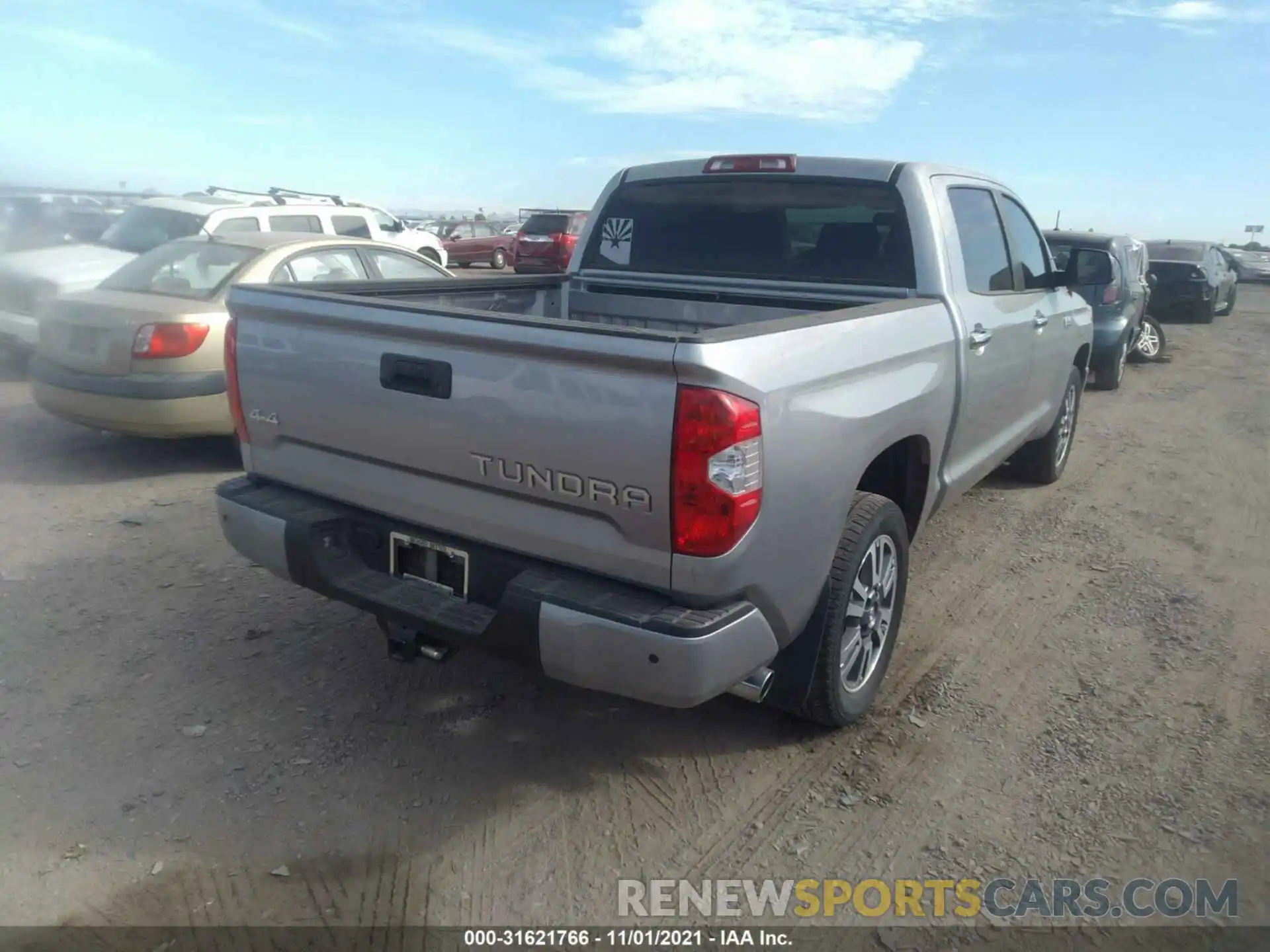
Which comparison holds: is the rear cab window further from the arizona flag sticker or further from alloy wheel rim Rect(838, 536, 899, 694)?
alloy wheel rim Rect(838, 536, 899, 694)

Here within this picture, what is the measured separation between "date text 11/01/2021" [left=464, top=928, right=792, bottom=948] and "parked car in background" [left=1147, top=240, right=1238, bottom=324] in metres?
18.0

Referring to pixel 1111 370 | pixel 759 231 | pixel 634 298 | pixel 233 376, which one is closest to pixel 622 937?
pixel 233 376

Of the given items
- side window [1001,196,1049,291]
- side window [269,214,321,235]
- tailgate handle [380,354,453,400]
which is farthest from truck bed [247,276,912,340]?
side window [269,214,321,235]

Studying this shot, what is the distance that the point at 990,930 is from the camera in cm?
257

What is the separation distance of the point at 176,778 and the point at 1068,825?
286 cm

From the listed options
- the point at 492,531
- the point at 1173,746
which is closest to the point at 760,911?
the point at 492,531

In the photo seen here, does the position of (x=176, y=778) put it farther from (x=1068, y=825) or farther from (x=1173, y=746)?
(x=1173, y=746)

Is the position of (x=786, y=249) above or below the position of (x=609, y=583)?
above

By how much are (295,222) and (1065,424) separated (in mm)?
8013

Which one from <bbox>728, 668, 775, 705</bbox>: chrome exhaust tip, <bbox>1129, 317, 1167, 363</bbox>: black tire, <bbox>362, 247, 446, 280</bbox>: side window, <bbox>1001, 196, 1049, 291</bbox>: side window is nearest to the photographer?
<bbox>728, 668, 775, 705</bbox>: chrome exhaust tip

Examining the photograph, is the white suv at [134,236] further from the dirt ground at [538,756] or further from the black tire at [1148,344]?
the black tire at [1148,344]

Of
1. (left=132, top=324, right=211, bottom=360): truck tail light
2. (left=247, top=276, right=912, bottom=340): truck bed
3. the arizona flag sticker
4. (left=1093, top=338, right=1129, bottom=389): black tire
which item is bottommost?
(left=1093, top=338, right=1129, bottom=389): black tire

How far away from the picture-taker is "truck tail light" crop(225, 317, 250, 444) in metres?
3.34

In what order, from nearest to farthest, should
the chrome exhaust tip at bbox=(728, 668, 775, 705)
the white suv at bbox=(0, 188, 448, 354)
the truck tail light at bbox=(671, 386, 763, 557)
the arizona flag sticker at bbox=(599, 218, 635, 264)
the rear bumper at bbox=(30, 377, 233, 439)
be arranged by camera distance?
the truck tail light at bbox=(671, 386, 763, 557) → the chrome exhaust tip at bbox=(728, 668, 775, 705) → the arizona flag sticker at bbox=(599, 218, 635, 264) → the rear bumper at bbox=(30, 377, 233, 439) → the white suv at bbox=(0, 188, 448, 354)
